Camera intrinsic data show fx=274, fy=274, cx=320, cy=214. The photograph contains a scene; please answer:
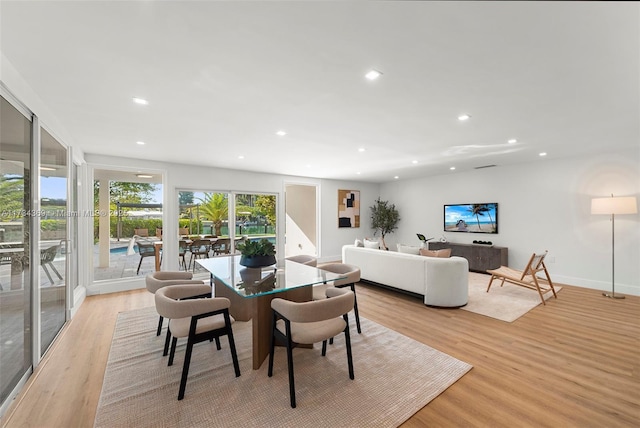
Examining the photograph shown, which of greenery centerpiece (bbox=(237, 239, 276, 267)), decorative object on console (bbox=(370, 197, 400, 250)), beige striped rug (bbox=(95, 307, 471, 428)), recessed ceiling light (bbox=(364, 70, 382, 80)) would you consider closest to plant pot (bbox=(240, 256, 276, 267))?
greenery centerpiece (bbox=(237, 239, 276, 267))

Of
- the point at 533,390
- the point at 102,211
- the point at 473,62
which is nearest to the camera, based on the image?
the point at 473,62

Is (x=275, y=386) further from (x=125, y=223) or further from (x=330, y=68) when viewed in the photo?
(x=125, y=223)

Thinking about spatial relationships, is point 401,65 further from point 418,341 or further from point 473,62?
point 418,341

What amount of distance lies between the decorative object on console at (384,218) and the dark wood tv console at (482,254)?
1.91 m

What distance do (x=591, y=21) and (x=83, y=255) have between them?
21.1 ft

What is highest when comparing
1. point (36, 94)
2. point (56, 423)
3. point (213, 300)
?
point (36, 94)

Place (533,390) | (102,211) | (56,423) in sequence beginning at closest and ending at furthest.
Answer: (56,423) → (533,390) → (102,211)

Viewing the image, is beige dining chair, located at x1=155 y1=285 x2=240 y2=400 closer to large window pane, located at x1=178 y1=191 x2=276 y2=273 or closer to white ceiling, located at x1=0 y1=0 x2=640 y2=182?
white ceiling, located at x1=0 y1=0 x2=640 y2=182

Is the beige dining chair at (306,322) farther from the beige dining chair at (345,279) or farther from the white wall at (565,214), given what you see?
the white wall at (565,214)

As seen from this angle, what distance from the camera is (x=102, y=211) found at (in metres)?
4.89

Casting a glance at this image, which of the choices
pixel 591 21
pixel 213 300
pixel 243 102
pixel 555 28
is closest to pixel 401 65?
pixel 555 28

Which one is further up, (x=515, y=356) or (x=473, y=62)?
(x=473, y=62)

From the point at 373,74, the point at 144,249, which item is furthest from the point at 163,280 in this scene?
the point at 144,249

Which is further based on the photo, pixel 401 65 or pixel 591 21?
pixel 401 65
